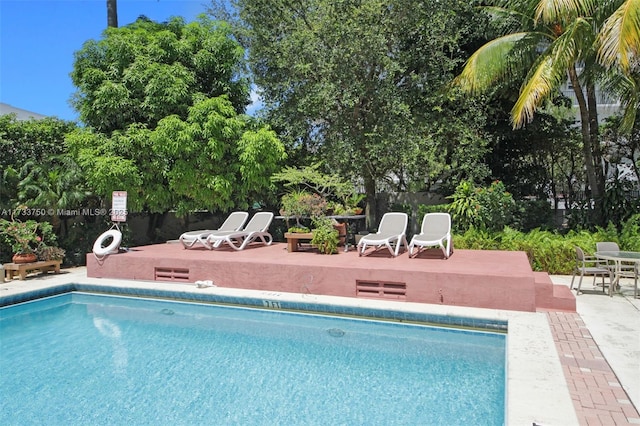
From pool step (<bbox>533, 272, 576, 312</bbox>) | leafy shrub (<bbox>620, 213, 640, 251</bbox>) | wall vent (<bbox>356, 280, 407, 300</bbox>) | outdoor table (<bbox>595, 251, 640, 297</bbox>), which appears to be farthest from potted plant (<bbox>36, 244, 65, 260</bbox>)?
leafy shrub (<bbox>620, 213, 640, 251</bbox>)

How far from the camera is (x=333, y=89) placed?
1361cm

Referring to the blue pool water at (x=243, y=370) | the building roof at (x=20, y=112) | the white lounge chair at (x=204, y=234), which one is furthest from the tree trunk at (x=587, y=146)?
the building roof at (x=20, y=112)

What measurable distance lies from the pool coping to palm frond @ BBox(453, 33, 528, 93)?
7507 millimetres

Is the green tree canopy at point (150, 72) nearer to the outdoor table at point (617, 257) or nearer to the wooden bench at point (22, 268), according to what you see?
the wooden bench at point (22, 268)

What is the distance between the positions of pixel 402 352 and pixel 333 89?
9099 millimetres

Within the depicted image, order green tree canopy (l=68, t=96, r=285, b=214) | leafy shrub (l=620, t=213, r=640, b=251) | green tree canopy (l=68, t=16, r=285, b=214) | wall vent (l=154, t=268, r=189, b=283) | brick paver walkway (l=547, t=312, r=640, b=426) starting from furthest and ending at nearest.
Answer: green tree canopy (l=68, t=16, r=285, b=214), green tree canopy (l=68, t=96, r=285, b=214), leafy shrub (l=620, t=213, r=640, b=251), wall vent (l=154, t=268, r=189, b=283), brick paver walkway (l=547, t=312, r=640, b=426)

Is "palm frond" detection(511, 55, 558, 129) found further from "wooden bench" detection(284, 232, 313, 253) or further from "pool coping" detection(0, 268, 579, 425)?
"wooden bench" detection(284, 232, 313, 253)

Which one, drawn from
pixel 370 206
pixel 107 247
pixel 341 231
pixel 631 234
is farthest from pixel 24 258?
pixel 631 234

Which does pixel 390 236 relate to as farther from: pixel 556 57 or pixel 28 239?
pixel 28 239

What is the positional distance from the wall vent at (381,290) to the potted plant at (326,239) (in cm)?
246

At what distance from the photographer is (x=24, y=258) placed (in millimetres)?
11594

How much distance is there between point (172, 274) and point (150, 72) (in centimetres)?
686

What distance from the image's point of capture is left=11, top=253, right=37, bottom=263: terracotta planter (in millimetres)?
11516

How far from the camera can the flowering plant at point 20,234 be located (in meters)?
11.6
